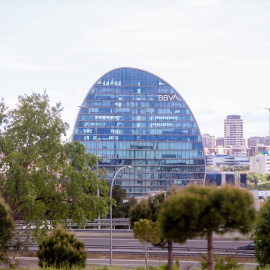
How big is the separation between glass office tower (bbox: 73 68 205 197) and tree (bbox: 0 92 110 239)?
89.5 metres

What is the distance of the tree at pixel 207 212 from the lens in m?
12.2

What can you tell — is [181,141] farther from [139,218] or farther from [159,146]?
[139,218]

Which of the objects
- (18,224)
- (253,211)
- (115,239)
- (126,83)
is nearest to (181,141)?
(126,83)

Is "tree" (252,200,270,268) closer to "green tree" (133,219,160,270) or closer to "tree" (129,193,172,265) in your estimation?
"tree" (129,193,172,265)

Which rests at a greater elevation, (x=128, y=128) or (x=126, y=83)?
(x=126, y=83)

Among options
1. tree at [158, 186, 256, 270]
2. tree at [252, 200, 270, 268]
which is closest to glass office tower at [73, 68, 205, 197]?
tree at [252, 200, 270, 268]

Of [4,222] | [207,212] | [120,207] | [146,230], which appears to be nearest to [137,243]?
[120,207]

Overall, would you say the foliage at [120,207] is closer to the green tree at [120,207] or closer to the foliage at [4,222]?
the green tree at [120,207]

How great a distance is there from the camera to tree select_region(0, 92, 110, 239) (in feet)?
78.5

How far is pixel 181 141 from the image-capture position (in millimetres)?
119625

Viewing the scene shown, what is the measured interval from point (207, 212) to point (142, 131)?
350ft

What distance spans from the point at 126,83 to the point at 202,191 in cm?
10506

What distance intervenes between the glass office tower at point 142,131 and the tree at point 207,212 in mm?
103186

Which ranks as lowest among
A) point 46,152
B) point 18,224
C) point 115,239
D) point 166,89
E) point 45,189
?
point 115,239
